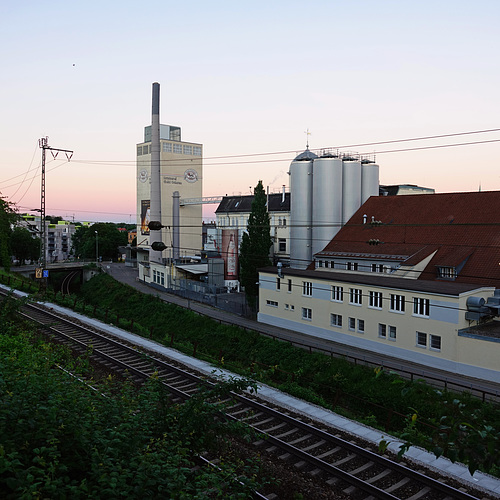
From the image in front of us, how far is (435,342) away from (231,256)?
27.0 m

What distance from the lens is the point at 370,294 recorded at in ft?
98.5

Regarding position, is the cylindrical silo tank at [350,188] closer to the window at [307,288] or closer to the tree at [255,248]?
the tree at [255,248]

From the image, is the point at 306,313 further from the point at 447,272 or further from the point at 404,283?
the point at 447,272

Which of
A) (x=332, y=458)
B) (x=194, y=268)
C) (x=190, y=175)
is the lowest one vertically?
(x=332, y=458)

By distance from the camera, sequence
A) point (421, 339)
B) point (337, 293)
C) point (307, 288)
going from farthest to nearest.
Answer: point (307, 288) → point (337, 293) → point (421, 339)

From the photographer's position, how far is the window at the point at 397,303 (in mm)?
28141

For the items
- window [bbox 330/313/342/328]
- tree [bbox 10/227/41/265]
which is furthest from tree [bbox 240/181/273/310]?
tree [bbox 10/227/41/265]

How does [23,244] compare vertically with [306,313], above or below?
above

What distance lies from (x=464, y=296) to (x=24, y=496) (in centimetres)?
2523

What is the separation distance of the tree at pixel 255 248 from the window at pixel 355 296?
37.9ft

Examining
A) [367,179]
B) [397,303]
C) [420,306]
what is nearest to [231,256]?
[367,179]

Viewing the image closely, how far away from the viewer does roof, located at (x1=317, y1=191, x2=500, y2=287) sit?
31750mm

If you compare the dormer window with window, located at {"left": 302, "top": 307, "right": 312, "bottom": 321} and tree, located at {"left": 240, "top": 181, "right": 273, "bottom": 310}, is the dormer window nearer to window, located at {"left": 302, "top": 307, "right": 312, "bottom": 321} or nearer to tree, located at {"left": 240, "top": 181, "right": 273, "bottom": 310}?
window, located at {"left": 302, "top": 307, "right": 312, "bottom": 321}

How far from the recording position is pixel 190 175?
242 ft
